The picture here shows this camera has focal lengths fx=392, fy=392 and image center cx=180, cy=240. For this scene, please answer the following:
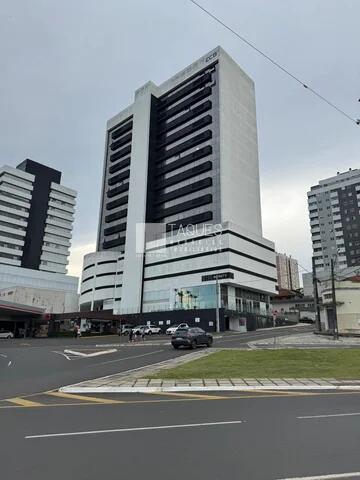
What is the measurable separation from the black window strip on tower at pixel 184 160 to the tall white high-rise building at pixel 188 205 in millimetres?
239

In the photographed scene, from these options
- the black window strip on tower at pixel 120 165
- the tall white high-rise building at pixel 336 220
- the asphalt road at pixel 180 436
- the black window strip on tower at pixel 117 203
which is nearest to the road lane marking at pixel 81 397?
the asphalt road at pixel 180 436

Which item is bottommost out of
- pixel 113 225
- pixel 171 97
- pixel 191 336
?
pixel 191 336

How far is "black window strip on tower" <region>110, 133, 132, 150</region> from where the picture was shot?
110081mm

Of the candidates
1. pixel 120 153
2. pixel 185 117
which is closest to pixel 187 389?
pixel 185 117

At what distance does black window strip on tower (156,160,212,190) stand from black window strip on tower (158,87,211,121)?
17.6 m

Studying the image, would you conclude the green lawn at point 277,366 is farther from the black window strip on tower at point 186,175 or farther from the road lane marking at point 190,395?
the black window strip on tower at point 186,175

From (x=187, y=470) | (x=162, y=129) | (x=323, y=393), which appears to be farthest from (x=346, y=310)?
(x=162, y=129)

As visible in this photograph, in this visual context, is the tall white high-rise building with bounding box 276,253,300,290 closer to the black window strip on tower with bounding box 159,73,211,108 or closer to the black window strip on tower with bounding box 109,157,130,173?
the black window strip on tower with bounding box 109,157,130,173

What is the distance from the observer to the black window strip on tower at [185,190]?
3335 inches

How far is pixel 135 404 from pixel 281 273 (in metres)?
119

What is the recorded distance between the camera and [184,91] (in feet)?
322

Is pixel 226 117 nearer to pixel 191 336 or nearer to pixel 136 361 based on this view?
pixel 191 336

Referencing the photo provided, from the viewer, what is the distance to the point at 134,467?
5.20m

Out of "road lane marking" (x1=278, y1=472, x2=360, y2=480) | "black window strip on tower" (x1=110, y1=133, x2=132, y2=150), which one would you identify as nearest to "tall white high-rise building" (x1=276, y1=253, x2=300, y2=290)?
"black window strip on tower" (x1=110, y1=133, x2=132, y2=150)
